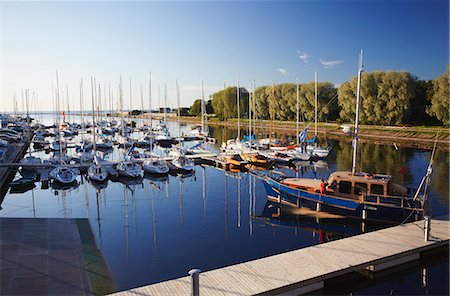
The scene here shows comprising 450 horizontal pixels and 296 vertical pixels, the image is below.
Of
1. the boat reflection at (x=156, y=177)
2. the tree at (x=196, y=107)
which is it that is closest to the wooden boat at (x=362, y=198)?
the boat reflection at (x=156, y=177)

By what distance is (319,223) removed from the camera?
20.7 meters

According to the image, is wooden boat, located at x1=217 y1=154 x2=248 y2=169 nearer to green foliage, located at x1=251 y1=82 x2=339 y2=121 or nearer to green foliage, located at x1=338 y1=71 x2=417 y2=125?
green foliage, located at x1=251 y1=82 x2=339 y2=121

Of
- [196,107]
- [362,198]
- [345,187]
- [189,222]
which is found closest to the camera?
[362,198]

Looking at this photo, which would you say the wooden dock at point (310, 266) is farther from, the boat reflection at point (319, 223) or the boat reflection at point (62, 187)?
the boat reflection at point (62, 187)

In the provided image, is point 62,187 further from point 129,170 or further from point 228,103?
point 228,103

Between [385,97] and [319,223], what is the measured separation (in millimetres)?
57843

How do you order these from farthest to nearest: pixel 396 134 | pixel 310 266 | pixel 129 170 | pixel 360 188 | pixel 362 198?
pixel 396 134 < pixel 129 170 < pixel 360 188 < pixel 362 198 < pixel 310 266

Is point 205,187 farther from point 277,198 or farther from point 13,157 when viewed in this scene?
point 13,157

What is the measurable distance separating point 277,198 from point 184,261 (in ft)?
33.7

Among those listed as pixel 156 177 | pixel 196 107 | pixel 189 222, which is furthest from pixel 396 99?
A: pixel 196 107

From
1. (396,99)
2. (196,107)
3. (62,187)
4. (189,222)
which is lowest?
(189,222)

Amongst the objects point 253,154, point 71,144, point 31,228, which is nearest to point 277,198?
point 31,228

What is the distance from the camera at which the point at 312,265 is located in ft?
41.1

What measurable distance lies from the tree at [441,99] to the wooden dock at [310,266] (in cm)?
5363
